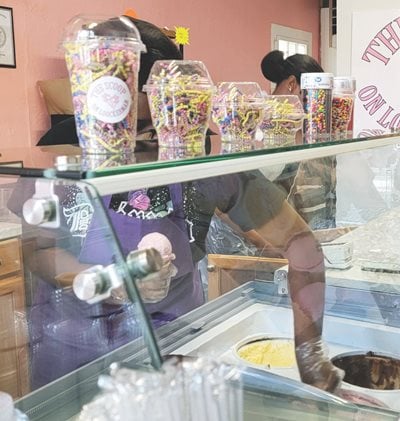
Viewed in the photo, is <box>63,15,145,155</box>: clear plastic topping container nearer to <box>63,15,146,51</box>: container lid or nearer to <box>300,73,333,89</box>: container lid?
<box>63,15,146,51</box>: container lid

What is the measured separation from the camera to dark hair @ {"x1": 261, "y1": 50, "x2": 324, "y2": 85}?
2712 millimetres

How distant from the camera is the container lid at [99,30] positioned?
75 centimetres

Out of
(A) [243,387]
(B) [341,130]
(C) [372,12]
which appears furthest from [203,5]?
(A) [243,387]

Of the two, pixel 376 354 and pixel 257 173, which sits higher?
pixel 257 173

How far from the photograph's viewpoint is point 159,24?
3.83m

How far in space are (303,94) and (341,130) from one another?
0.57ft

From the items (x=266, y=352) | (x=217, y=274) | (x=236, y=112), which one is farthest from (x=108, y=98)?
(x=217, y=274)

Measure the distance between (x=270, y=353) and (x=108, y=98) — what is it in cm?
68

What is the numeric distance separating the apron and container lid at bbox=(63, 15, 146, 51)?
1.09 ft

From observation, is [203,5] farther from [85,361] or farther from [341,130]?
[85,361]

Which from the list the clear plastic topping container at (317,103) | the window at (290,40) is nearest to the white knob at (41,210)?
the clear plastic topping container at (317,103)

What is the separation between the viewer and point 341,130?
144 cm

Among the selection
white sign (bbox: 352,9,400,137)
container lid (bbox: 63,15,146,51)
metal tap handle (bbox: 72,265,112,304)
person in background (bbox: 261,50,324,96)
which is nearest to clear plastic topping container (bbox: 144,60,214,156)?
container lid (bbox: 63,15,146,51)

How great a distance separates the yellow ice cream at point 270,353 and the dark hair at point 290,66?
1672 mm
